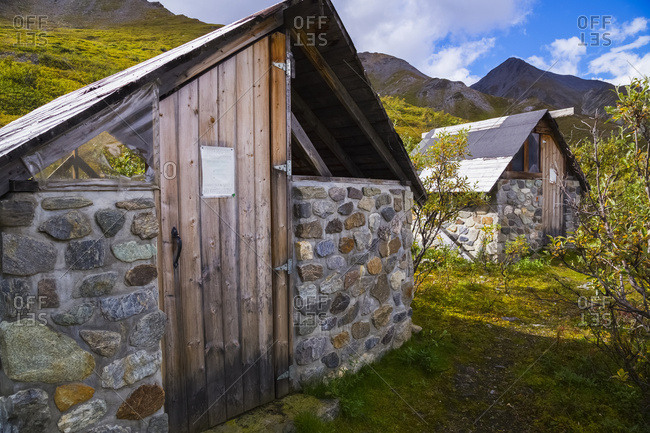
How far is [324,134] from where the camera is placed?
4609 mm

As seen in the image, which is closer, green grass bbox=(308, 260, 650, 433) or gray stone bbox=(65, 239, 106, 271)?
gray stone bbox=(65, 239, 106, 271)

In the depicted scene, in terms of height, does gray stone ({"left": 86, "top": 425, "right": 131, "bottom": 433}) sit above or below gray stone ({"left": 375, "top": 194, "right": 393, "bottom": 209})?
below

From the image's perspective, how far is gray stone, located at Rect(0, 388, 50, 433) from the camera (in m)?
1.91

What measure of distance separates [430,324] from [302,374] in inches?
120

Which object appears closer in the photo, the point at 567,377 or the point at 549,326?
the point at 567,377

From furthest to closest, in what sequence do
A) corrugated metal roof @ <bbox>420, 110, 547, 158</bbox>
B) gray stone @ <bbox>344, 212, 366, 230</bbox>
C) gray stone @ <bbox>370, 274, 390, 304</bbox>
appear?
corrugated metal roof @ <bbox>420, 110, 547, 158</bbox> → gray stone @ <bbox>370, 274, 390, 304</bbox> → gray stone @ <bbox>344, 212, 366, 230</bbox>

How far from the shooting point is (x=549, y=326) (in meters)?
6.07

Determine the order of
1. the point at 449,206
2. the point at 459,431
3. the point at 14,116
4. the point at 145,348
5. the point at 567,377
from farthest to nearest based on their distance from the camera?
the point at 14,116 < the point at 449,206 < the point at 567,377 < the point at 459,431 < the point at 145,348

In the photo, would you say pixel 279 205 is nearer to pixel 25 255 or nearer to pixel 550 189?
pixel 25 255

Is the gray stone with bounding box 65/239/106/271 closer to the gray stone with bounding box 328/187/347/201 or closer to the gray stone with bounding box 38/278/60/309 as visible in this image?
the gray stone with bounding box 38/278/60/309

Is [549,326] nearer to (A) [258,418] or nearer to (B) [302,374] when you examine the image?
(B) [302,374]

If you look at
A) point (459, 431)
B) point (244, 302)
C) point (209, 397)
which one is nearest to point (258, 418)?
point (209, 397)

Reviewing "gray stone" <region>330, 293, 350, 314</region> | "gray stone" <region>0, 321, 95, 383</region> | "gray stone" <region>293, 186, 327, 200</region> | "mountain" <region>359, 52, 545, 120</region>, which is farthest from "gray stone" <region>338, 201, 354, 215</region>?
"mountain" <region>359, 52, 545, 120</region>

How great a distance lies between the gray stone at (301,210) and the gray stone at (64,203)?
5.86ft
